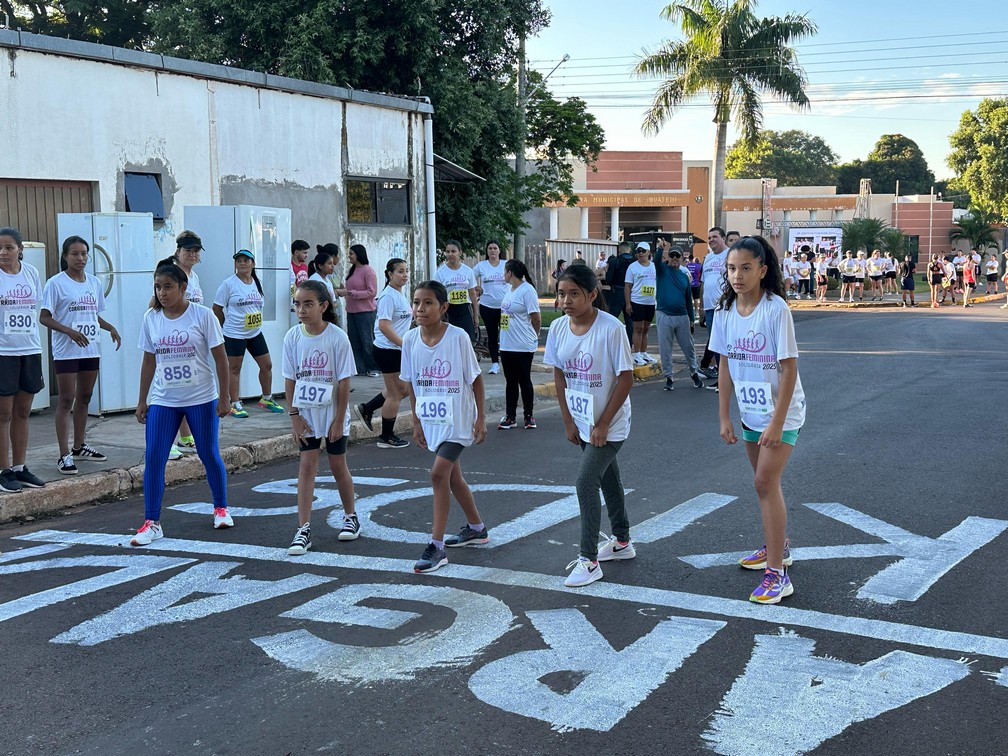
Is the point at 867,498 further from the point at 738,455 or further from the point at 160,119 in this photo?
the point at 160,119

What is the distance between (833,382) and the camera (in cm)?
1402

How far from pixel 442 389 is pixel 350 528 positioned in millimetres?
1177

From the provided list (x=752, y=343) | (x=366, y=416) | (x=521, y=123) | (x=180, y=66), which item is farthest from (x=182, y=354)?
(x=521, y=123)

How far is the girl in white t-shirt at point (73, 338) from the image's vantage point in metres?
8.46

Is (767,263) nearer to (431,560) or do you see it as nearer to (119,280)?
(431,560)

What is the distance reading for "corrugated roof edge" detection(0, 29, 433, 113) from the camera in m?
11.2

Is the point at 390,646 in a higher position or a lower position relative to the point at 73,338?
lower

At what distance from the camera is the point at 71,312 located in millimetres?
8586

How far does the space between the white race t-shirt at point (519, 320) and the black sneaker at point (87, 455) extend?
420 cm

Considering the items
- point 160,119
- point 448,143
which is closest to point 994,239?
point 448,143

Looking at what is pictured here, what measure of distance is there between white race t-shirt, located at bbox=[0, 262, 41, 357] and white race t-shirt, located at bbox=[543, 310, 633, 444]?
4498 mm

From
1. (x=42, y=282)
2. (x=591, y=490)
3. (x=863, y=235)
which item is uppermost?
(x=863, y=235)

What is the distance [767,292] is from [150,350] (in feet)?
13.3

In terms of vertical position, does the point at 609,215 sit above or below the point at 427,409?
above
